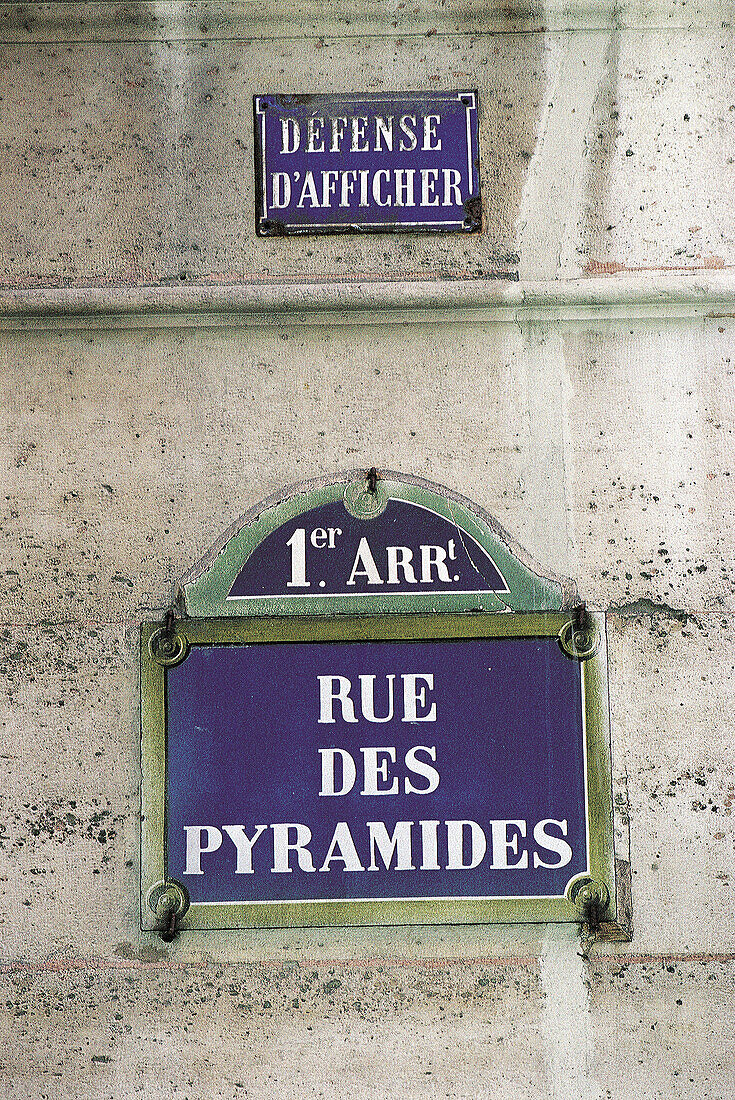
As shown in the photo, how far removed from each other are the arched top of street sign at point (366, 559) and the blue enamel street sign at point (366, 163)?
0.67m

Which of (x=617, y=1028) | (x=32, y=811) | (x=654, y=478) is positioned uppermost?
(x=654, y=478)

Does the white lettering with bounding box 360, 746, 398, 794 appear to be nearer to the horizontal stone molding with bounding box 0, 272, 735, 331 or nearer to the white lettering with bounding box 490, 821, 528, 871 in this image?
the white lettering with bounding box 490, 821, 528, 871

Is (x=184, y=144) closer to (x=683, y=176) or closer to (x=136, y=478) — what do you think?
(x=136, y=478)

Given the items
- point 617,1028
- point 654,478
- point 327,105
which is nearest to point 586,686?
point 654,478

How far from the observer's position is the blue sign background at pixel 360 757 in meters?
2.17

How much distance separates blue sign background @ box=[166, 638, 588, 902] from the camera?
2.17m

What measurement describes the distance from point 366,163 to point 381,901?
6.05ft

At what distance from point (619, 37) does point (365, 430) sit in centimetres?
122

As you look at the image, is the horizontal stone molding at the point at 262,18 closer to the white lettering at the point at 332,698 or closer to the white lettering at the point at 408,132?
the white lettering at the point at 408,132

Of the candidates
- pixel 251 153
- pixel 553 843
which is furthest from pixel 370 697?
pixel 251 153

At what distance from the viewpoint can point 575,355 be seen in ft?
7.55

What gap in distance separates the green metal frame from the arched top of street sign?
0.04 meters

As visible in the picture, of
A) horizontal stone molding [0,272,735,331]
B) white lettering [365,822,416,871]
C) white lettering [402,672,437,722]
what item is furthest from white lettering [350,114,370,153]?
white lettering [365,822,416,871]

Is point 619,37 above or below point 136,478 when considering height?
above
